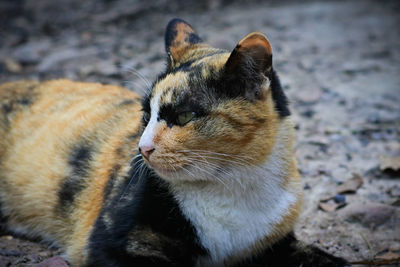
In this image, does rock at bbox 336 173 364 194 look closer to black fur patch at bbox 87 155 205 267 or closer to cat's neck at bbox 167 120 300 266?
cat's neck at bbox 167 120 300 266

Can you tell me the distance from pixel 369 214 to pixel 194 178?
1.81 meters

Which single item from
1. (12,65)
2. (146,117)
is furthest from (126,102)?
(12,65)

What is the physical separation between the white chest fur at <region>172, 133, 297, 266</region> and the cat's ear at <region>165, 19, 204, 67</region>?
91 cm

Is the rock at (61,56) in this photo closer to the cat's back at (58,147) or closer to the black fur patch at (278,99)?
the cat's back at (58,147)

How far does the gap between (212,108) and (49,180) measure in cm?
159

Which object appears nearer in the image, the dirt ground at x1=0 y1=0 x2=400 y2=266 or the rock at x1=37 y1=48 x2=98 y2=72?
the dirt ground at x1=0 y1=0 x2=400 y2=266

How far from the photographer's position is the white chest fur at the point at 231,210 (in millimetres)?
2436

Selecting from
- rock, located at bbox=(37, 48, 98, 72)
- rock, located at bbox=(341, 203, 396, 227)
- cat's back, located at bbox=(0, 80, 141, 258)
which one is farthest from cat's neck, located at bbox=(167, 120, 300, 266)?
rock, located at bbox=(37, 48, 98, 72)

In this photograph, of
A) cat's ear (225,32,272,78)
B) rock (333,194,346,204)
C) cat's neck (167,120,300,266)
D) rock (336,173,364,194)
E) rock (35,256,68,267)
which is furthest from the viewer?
rock (336,173,364,194)

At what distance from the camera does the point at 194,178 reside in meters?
2.36

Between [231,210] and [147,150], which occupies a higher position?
[147,150]

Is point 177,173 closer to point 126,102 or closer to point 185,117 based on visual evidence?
point 185,117

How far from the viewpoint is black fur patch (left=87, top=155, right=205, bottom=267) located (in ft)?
7.86

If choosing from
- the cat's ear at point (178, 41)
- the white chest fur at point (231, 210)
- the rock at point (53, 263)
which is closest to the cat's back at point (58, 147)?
the rock at point (53, 263)
